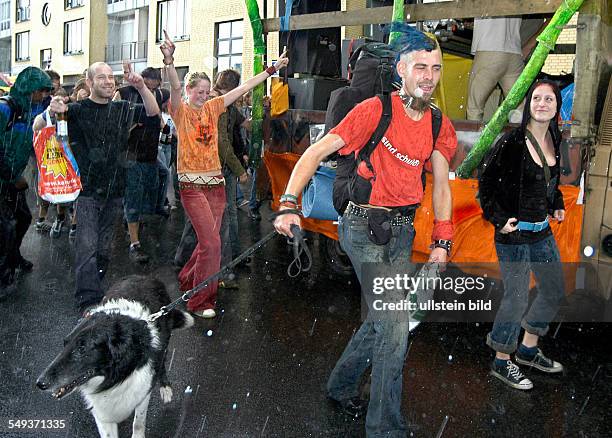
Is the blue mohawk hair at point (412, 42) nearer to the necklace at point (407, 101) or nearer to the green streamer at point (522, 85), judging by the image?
the necklace at point (407, 101)

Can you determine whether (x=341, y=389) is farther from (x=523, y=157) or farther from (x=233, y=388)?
(x=523, y=157)

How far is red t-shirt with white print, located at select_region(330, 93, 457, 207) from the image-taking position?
316 cm

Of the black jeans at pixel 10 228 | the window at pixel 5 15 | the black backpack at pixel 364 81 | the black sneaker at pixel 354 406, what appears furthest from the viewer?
the window at pixel 5 15

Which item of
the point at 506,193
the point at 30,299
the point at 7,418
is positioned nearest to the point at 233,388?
the point at 7,418

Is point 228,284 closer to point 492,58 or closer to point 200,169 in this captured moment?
point 200,169

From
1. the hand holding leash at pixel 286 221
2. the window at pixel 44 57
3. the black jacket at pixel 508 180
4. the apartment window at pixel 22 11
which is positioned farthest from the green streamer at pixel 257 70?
the apartment window at pixel 22 11

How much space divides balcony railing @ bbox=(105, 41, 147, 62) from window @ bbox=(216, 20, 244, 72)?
8.46 metres

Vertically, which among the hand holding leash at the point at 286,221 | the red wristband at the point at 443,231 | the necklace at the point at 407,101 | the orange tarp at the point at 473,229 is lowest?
the orange tarp at the point at 473,229

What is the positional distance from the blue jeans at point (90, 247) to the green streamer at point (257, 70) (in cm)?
280

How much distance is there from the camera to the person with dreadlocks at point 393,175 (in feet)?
10.4

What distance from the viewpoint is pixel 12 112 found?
5.91 metres

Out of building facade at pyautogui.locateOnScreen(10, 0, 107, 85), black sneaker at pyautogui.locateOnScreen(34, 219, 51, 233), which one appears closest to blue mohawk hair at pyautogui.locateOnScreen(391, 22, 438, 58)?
black sneaker at pyautogui.locateOnScreen(34, 219, 51, 233)

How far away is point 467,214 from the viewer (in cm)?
535

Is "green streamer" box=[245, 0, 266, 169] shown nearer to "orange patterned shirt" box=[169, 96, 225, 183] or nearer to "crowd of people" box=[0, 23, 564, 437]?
"crowd of people" box=[0, 23, 564, 437]
